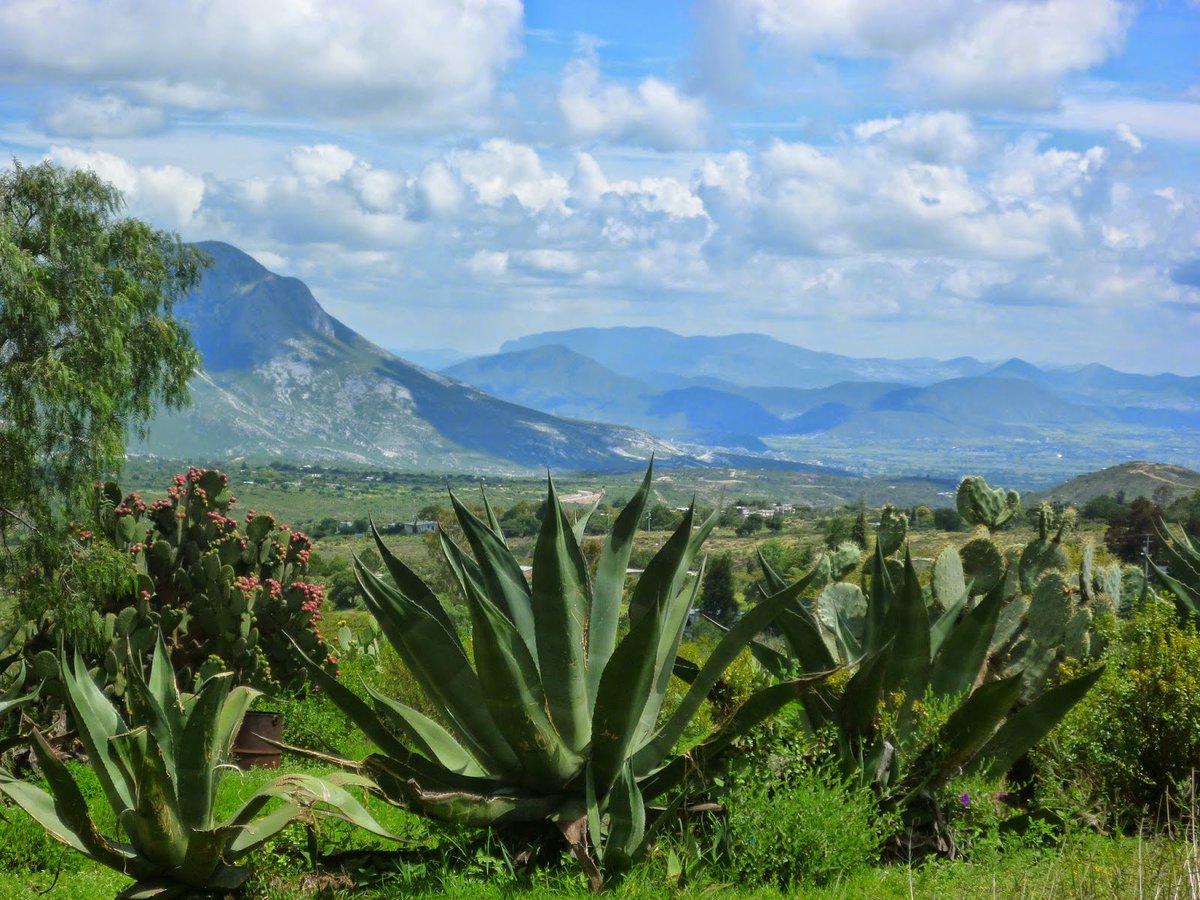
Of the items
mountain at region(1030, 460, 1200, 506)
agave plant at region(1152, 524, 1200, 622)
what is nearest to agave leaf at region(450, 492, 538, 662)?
agave plant at region(1152, 524, 1200, 622)

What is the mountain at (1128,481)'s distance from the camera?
99000 millimetres

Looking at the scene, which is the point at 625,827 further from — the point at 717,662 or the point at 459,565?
the point at 459,565

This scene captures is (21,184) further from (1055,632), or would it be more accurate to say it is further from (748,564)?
(748,564)

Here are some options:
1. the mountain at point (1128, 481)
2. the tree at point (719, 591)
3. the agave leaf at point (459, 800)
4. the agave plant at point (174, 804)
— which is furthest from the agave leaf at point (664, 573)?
the mountain at point (1128, 481)

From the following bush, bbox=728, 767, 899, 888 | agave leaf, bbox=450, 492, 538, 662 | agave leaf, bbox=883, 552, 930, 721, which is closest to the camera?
bush, bbox=728, 767, 899, 888

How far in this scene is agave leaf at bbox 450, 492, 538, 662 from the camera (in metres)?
5.73

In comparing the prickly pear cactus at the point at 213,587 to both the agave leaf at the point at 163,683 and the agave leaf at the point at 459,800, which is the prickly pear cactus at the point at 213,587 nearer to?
the agave leaf at the point at 163,683

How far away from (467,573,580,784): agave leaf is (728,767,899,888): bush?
2.58ft

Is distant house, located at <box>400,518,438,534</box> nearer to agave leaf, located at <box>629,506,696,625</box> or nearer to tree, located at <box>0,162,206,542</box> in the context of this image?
tree, located at <box>0,162,206,542</box>

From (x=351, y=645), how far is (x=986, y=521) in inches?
251

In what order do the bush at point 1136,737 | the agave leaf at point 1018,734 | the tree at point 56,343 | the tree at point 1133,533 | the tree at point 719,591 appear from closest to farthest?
the agave leaf at point 1018,734, the bush at point 1136,737, the tree at point 56,343, the tree at point 1133,533, the tree at point 719,591

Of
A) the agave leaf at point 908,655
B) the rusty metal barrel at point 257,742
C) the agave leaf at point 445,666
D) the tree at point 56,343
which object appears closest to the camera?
the agave leaf at point 445,666

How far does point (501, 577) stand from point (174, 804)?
1.68 m

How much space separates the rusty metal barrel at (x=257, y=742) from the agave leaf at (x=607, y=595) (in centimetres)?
437
